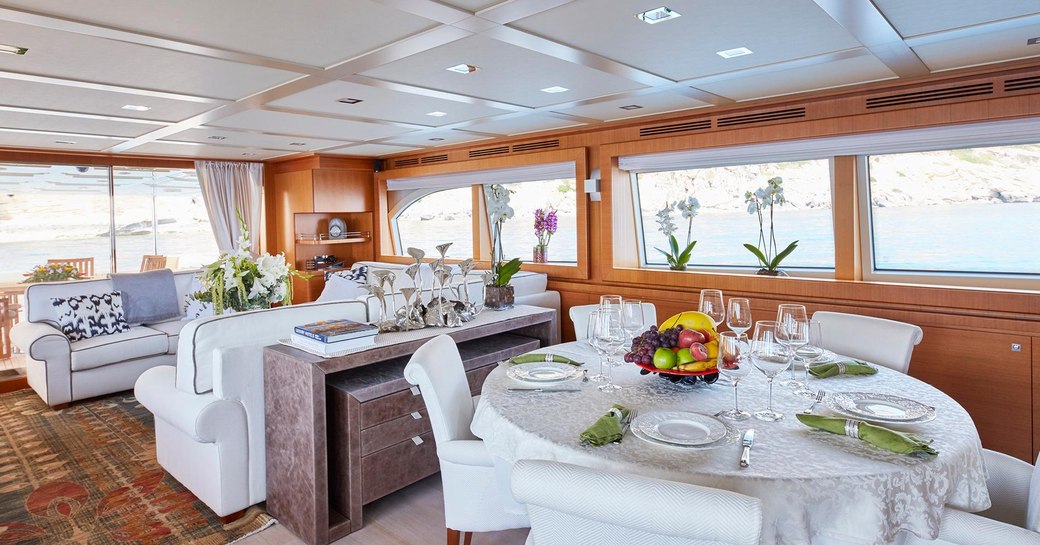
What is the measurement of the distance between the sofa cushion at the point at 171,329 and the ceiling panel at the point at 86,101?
178 centimetres

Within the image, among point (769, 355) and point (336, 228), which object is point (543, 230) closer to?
point (336, 228)

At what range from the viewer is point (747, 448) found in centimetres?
145

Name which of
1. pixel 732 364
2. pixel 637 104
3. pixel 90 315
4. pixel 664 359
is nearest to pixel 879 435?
pixel 732 364

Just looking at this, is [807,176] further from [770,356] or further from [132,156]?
[132,156]

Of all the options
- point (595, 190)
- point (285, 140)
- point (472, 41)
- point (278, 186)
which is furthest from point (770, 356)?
point (278, 186)

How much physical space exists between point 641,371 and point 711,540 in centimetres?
100

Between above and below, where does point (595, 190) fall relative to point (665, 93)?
below

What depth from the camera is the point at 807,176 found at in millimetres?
4301

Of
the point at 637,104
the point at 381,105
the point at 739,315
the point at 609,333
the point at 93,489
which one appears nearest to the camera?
the point at 609,333

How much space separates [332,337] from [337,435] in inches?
18.7

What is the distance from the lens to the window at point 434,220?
6980 mm

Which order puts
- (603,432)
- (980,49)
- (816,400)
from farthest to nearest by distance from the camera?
(980,49) < (816,400) < (603,432)

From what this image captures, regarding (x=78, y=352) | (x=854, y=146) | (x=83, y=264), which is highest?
(x=854, y=146)

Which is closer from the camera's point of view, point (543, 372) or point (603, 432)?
point (603, 432)
